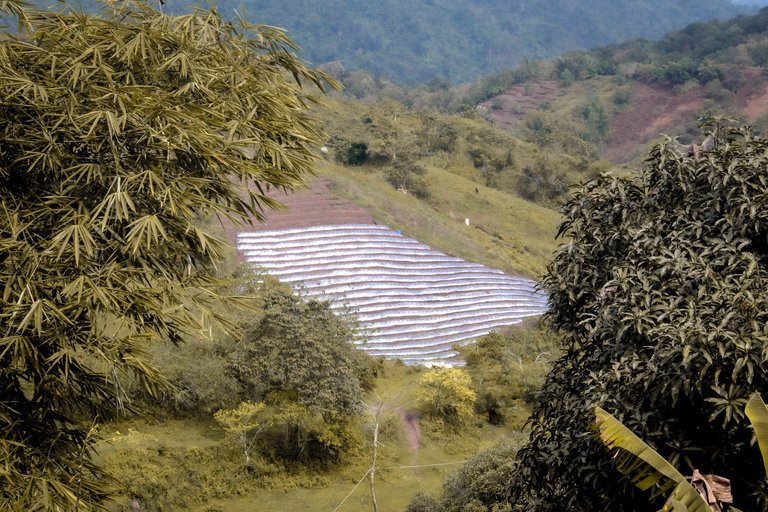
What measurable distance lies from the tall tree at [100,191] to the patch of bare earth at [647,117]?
8082cm

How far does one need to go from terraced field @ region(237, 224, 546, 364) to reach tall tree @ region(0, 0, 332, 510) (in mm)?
17173

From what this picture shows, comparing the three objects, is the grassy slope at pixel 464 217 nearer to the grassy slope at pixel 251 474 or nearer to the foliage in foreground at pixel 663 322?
the grassy slope at pixel 251 474

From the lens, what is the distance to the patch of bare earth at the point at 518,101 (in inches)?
3846

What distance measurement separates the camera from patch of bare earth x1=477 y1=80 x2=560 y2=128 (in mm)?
97688

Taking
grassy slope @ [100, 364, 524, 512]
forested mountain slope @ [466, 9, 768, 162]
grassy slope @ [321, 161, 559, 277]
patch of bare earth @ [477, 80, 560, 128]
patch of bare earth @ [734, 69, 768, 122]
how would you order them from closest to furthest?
grassy slope @ [100, 364, 524, 512] → grassy slope @ [321, 161, 559, 277] → patch of bare earth @ [734, 69, 768, 122] → forested mountain slope @ [466, 9, 768, 162] → patch of bare earth @ [477, 80, 560, 128]

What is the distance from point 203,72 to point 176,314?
218 centimetres

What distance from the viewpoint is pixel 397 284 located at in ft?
92.0

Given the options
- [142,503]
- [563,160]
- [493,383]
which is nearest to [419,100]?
[563,160]

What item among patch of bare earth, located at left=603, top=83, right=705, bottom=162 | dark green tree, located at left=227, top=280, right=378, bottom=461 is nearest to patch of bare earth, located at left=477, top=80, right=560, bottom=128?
patch of bare earth, located at left=603, top=83, right=705, bottom=162

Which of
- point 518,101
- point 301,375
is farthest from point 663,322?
point 518,101

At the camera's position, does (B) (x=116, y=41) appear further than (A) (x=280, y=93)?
No

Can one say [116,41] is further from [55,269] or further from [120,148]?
[55,269]

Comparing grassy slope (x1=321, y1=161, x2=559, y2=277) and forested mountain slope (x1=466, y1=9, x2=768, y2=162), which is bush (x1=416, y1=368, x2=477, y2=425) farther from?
forested mountain slope (x1=466, y1=9, x2=768, y2=162)

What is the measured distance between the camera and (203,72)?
632 centimetres
